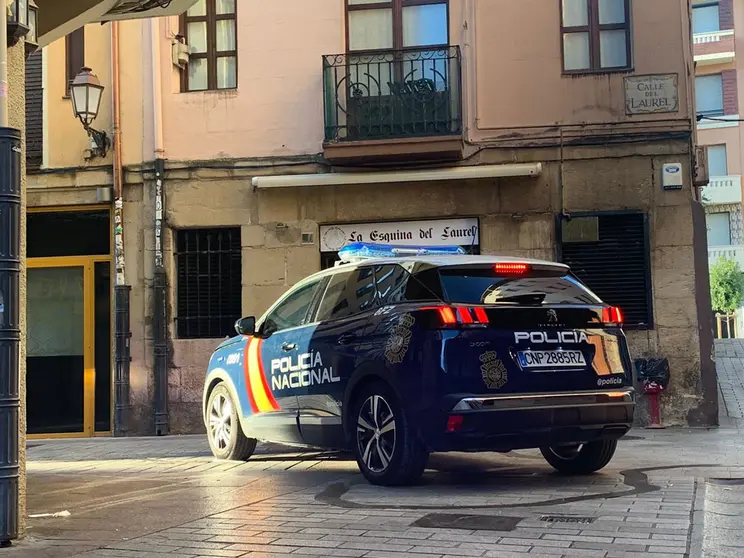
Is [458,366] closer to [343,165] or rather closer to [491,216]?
[491,216]

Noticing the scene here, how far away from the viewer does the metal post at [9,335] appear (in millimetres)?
5086

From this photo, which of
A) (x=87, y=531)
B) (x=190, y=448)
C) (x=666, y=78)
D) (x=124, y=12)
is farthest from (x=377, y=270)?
(x=666, y=78)

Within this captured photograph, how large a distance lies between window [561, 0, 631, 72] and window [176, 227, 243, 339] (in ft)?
17.2

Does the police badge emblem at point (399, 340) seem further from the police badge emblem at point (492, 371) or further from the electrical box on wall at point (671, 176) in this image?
the electrical box on wall at point (671, 176)

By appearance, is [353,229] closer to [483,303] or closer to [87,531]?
[483,303]

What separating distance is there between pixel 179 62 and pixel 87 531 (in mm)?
9612

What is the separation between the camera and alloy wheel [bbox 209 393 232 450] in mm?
9180

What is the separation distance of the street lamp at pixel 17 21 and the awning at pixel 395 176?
291 inches

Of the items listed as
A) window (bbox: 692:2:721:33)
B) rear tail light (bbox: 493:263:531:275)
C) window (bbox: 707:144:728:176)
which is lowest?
rear tail light (bbox: 493:263:531:275)

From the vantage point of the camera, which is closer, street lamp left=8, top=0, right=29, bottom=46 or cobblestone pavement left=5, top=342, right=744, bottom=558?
cobblestone pavement left=5, top=342, right=744, bottom=558

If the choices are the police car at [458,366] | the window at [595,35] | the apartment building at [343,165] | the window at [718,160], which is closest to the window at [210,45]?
the apartment building at [343,165]

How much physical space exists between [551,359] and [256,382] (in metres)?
3.00

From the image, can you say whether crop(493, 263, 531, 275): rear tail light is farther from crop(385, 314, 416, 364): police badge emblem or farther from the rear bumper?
the rear bumper

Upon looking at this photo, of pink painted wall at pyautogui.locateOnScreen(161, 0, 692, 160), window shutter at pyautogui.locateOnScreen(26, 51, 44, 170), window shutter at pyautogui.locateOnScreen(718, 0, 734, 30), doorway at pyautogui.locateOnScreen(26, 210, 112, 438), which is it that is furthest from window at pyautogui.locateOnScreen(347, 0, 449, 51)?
window shutter at pyautogui.locateOnScreen(718, 0, 734, 30)
